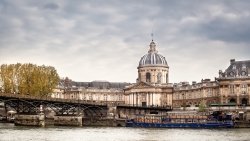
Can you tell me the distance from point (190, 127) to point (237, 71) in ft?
113

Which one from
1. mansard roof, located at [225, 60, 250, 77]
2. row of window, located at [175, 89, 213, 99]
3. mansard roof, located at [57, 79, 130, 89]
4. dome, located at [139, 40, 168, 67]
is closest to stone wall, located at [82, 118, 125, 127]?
mansard roof, located at [225, 60, 250, 77]

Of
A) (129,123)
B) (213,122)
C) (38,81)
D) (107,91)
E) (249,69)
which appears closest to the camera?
(213,122)

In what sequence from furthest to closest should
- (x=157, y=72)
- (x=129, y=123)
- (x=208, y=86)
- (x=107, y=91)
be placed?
(x=107, y=91) < (x=157, y=72) < (x=208, y=86) < (x=129, y=123)

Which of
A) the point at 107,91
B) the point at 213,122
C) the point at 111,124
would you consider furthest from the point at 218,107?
the point at 107,91

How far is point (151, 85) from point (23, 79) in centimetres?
5492

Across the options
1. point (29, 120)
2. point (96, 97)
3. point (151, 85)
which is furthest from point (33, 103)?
point (96, 97)

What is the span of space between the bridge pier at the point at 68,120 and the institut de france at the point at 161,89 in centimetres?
3982

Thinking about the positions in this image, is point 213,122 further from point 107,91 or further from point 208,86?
point 107,91

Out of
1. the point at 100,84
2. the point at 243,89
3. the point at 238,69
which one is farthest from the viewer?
the point at 100,84

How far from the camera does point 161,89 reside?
16138 cm

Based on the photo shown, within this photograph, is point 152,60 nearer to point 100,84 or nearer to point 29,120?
point 100,84

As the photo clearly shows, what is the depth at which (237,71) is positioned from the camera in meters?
130

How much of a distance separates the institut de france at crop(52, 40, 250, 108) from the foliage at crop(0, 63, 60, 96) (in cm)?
3799

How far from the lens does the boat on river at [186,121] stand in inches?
3986
